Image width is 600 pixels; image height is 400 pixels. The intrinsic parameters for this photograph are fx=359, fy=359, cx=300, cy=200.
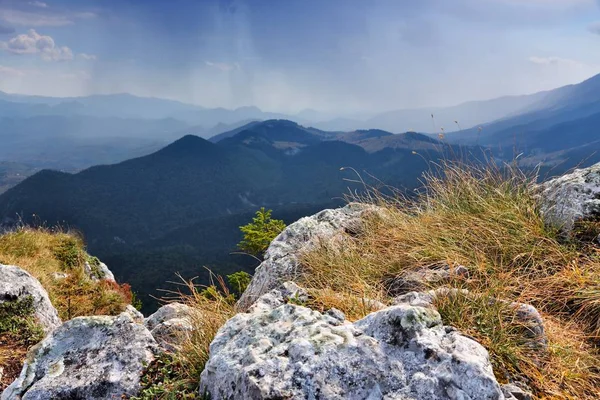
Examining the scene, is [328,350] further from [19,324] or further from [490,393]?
[19,324]

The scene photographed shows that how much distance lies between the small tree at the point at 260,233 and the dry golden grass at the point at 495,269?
9.27 metres

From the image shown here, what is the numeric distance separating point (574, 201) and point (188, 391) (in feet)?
17.3

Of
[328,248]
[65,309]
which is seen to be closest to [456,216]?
[328,248]

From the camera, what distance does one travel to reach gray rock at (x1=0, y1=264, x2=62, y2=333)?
6.67 meters

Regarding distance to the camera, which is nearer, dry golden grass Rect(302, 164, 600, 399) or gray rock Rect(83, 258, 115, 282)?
dry golden grass Rect(302, 164, 600, 399)

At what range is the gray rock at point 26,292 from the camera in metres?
6.67

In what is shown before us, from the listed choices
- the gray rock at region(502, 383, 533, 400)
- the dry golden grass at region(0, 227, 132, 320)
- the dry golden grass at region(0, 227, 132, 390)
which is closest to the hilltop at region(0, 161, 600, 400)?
the gray rock at region(502, 383, 533, 400)

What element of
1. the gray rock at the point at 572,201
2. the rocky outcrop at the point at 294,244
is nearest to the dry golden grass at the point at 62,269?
the rocky outcrop at the point at 294,244

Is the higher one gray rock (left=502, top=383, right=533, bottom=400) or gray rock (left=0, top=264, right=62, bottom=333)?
gray rock (left=502, top=383, right=533, bottom=400)

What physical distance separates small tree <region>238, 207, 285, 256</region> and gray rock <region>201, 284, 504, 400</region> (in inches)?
484

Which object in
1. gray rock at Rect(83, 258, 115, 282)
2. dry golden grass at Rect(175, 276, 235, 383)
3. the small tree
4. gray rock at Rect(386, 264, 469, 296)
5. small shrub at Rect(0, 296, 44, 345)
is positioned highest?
gray rock at Rect(386, 264, 469, 296)

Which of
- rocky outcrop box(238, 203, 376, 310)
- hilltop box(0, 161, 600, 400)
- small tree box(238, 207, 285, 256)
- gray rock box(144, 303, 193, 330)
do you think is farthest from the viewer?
small tree box(238, 207, 285, 256)

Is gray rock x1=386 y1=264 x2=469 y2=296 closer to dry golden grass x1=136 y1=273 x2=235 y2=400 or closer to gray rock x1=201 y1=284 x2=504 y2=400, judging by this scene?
gray rock x1=201 y1=284 x2=504 y2=400

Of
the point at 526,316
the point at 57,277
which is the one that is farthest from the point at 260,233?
the point at 526,316
